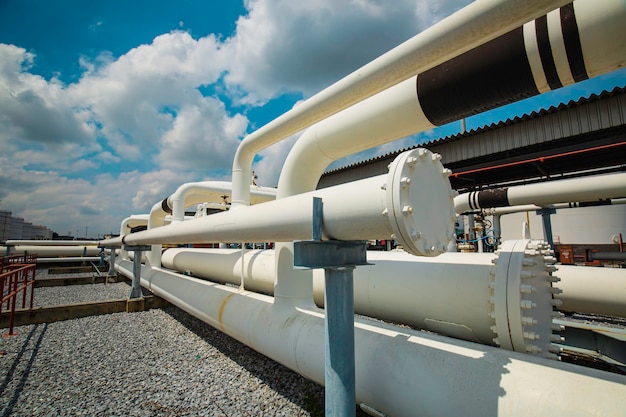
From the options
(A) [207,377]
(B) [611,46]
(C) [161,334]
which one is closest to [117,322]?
(C) [161,334]

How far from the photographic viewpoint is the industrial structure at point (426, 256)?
88cm

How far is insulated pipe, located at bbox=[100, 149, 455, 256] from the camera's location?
2.90 feet

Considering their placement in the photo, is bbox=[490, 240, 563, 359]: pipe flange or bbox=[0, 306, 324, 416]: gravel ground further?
bbox=[0, 306, 324, 416]: gravel ground

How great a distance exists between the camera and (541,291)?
55.2 inches

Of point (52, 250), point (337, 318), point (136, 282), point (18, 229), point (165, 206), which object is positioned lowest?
point (136, 282)

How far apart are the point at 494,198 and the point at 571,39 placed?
157 inches

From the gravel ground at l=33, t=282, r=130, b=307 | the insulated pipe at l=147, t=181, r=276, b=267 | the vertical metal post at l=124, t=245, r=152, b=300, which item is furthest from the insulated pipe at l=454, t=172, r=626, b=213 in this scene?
the gravel ground at l=33, t=282, r=130, b=307

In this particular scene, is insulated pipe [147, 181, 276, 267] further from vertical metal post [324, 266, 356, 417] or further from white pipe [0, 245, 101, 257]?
white pipe [0, 245, 101, 257]

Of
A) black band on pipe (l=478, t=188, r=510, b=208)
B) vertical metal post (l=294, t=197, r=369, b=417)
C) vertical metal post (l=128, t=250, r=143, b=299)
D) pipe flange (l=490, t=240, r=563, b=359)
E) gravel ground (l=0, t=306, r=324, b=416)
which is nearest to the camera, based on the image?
vertical metal post (l=294, t=197, r=369, b=417)

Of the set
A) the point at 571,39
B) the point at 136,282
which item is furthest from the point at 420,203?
the point at 136,282

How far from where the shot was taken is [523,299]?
4.21ft

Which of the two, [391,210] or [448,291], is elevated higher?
[391,210]

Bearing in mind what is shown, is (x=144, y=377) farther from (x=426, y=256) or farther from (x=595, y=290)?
(x=595, y=290)

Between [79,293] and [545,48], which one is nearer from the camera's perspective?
[545,48]
